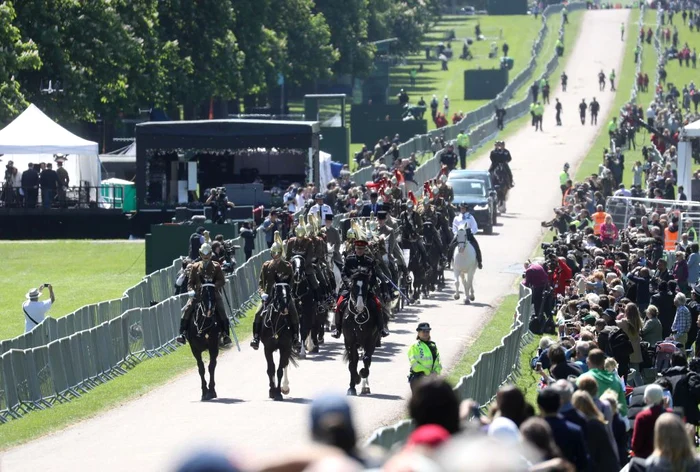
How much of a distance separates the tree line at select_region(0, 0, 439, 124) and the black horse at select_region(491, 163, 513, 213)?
14065mm

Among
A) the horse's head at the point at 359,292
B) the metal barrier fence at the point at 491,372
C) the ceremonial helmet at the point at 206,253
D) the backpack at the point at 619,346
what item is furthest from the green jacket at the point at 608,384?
the ceremonial helmet at the point at 206,253

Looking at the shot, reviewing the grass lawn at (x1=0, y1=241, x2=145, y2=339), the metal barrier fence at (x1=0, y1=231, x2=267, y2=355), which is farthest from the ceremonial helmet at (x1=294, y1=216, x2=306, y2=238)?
the grass lawn at (x1=0, y1=241, x2=145, y2=339)

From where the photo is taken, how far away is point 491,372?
22.9m

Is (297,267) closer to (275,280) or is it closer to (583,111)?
(275,280)

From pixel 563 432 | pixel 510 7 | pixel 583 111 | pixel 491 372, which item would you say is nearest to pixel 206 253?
pixel 491 372

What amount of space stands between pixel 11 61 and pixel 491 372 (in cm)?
3146

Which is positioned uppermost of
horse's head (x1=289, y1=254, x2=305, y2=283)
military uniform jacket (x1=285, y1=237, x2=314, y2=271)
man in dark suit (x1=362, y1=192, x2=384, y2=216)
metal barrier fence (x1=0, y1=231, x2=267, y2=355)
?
man in dark suit (x1=362, y1=192, x2=384, y2=216)

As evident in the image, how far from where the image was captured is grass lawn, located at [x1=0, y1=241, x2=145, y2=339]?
3722cm

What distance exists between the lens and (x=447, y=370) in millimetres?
27219

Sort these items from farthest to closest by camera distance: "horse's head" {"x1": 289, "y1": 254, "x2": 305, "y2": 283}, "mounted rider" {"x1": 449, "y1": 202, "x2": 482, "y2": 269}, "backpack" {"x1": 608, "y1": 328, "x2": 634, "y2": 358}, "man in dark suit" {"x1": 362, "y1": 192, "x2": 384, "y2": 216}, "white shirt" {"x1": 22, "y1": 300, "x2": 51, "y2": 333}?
1. "mounted rider" {"x1": 449, "y1": 202, "x2": 482, "y2": 269}
2. "man in dark suit" {"x1": 362, "y1": 192, "x2": 384, "y2": 216}
3. "white shirt" {"x1": 22, "y1": 300, "x2": 51, "y2": 333}
4. "horse's head" {"x1": 289, "y1": 254, "x2": 305, "y2": 283}
5. "backpack" {"x1": 608, "y1": 328, "x2": 634, "y2": 358}

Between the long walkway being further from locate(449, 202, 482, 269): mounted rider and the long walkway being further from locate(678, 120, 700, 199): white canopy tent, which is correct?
locate(678, 120, 700, 199): white canopy tent

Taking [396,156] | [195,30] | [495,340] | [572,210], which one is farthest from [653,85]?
[495,340]

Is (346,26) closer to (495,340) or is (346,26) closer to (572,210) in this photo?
(572,210)

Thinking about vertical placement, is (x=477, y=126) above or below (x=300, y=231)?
above
